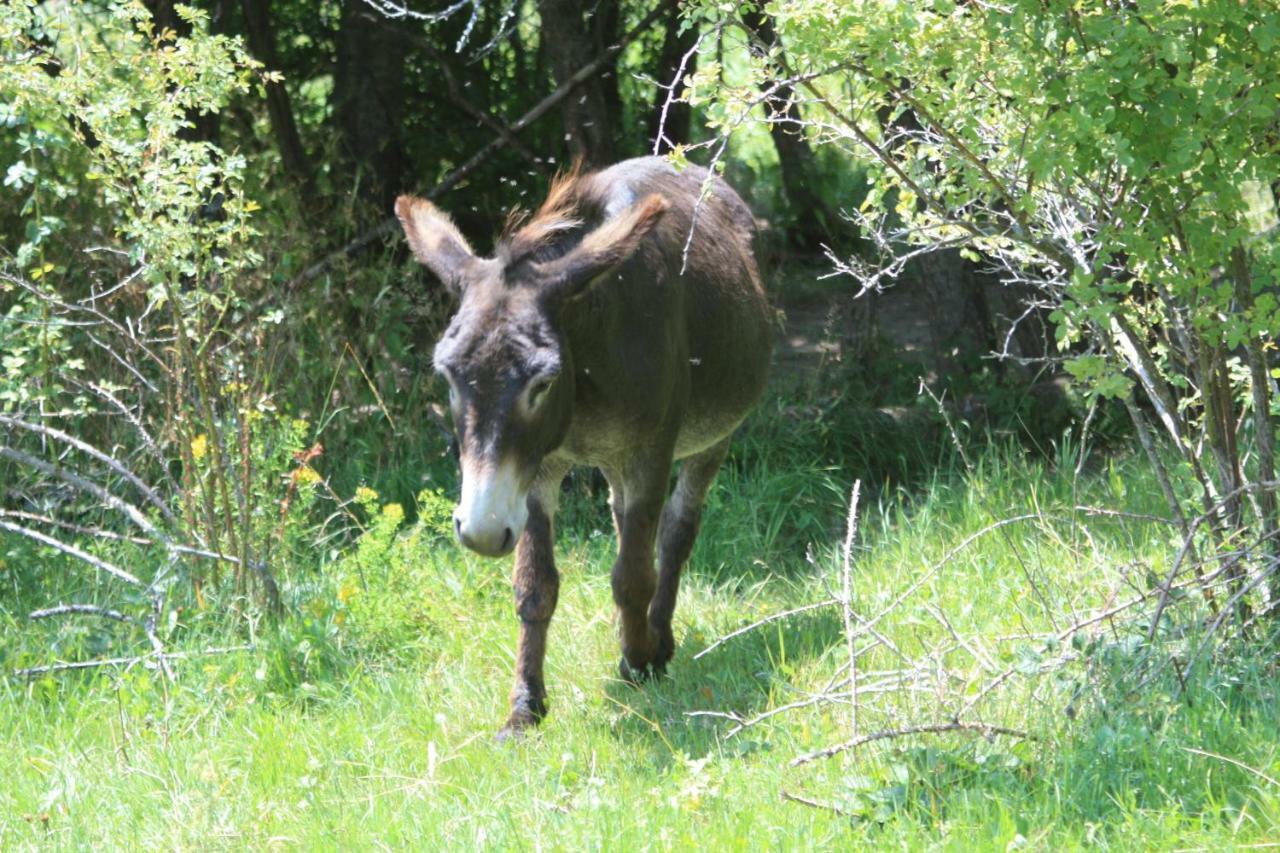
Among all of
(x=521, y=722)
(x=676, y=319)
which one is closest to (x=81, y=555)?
(x=521, y=722)

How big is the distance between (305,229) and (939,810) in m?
5.65

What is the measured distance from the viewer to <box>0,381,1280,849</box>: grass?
12.1 feet

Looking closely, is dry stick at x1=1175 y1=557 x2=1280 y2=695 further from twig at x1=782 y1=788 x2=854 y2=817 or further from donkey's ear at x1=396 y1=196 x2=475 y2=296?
donkey's ear at x1=396 y1=196 x2=475 y2=296

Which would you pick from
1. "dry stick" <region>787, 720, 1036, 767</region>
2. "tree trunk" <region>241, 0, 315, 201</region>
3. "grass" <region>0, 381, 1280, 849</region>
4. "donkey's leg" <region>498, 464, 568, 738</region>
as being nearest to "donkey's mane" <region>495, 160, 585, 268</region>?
"donkey's leg" <region>498, 464, 568, 738</region>

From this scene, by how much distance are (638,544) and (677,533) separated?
73 centimetres

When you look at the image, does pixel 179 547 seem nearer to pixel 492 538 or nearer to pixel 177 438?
pixel 177 438

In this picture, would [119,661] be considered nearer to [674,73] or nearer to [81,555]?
[81,555]

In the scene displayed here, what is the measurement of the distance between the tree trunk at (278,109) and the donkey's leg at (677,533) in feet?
12.7

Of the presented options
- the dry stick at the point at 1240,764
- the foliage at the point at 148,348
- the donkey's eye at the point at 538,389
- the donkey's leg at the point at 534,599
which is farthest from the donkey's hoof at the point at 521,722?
the dry stick at the point at 1240,764

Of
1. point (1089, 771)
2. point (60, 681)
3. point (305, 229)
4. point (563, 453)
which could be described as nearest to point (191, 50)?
point (563, 453)

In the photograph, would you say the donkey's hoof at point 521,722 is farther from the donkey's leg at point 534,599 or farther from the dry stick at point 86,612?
the dry stick at point 86,612

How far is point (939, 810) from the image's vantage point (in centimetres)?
365

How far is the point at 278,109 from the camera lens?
9.07 m

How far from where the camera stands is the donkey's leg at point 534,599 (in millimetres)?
4980
